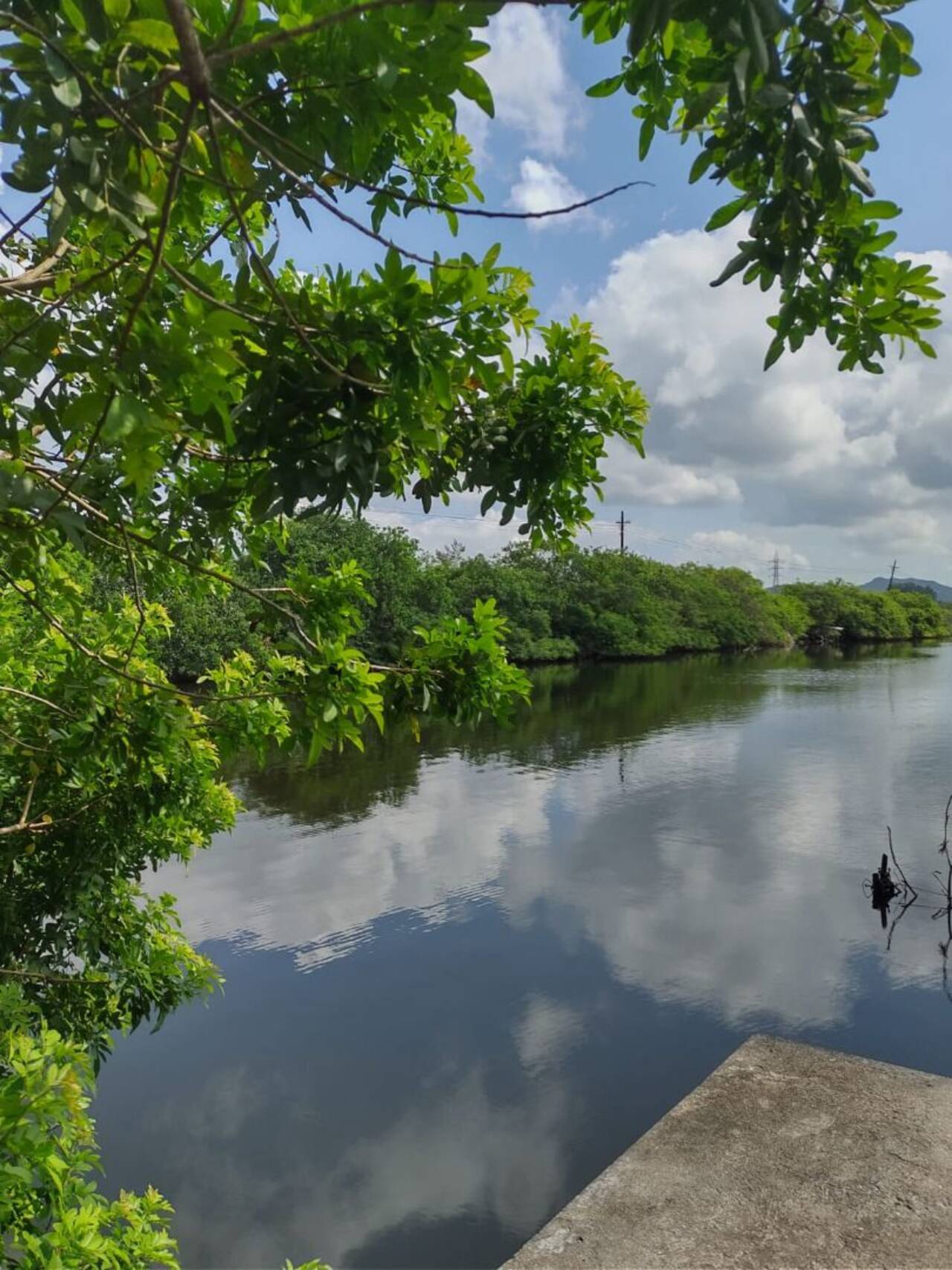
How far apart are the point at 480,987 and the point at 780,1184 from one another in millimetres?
4869

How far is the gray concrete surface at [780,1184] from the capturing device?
13.9 ft

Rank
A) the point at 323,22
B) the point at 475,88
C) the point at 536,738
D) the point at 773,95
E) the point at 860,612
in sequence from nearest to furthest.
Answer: the point at 323,22 → the point at 773,95 → the point at 475,88 → the point at 536,738 → the point at 860,612

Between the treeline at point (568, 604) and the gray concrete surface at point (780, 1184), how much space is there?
367 cm

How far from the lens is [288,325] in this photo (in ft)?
5.70

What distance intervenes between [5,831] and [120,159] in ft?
8.17

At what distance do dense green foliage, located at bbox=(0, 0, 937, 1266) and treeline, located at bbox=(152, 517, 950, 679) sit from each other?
3.49 feet

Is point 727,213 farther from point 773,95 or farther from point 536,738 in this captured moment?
point 536,738

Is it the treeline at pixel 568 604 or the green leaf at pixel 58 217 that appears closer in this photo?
the green leaf at pixel 58 217

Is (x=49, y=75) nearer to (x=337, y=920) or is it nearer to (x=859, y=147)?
(x=859, y=147)

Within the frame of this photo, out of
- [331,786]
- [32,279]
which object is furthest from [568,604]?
[32,279]

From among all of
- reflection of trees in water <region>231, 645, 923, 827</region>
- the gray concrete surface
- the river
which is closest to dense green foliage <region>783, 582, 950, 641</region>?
reflection of trees in water <region>231, 645, 923, 827</region>

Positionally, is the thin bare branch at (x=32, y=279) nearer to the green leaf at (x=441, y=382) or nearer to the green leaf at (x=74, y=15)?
the green leaf at (x=74, y=15)

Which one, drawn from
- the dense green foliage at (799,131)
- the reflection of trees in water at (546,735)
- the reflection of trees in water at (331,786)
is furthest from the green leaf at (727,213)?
the reflection of trees in water at (331,786)

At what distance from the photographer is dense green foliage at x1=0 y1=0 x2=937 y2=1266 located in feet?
4.29
